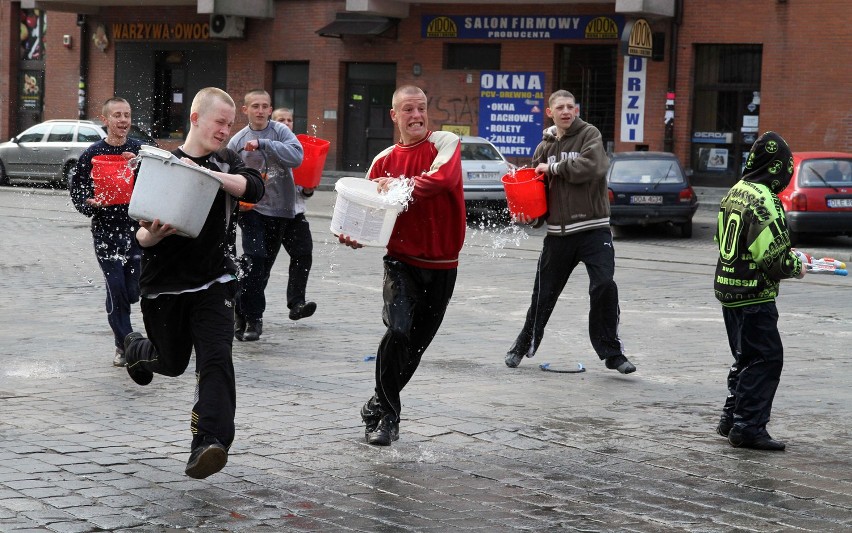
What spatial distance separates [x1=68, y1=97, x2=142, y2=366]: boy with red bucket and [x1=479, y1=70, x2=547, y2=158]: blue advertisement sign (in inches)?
890

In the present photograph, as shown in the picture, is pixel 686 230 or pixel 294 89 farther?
pixel 294 89

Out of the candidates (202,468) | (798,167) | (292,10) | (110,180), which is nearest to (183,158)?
(202,468)

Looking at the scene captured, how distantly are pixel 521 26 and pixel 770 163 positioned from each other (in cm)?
2482

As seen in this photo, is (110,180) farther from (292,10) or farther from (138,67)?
(138,67)

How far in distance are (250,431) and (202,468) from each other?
4.59 feet

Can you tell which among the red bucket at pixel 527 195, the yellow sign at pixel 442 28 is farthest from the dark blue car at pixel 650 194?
the red bucket at pixel 527 195

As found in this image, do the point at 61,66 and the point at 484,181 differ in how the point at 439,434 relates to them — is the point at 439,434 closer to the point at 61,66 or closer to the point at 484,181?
the point at 484,181

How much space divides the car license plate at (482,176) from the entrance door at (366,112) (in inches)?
390

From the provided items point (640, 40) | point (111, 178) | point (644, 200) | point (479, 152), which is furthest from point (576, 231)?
point (640, 40)

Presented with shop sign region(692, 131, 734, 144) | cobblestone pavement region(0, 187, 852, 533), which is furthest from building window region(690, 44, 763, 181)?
cobblestone pavement region(0, 187, 852, 533)

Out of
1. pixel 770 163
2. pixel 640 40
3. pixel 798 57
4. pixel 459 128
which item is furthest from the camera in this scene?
pixel 459 128

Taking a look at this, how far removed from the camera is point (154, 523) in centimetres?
516

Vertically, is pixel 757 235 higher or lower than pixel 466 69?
lower

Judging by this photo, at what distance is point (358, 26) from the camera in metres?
32.2
